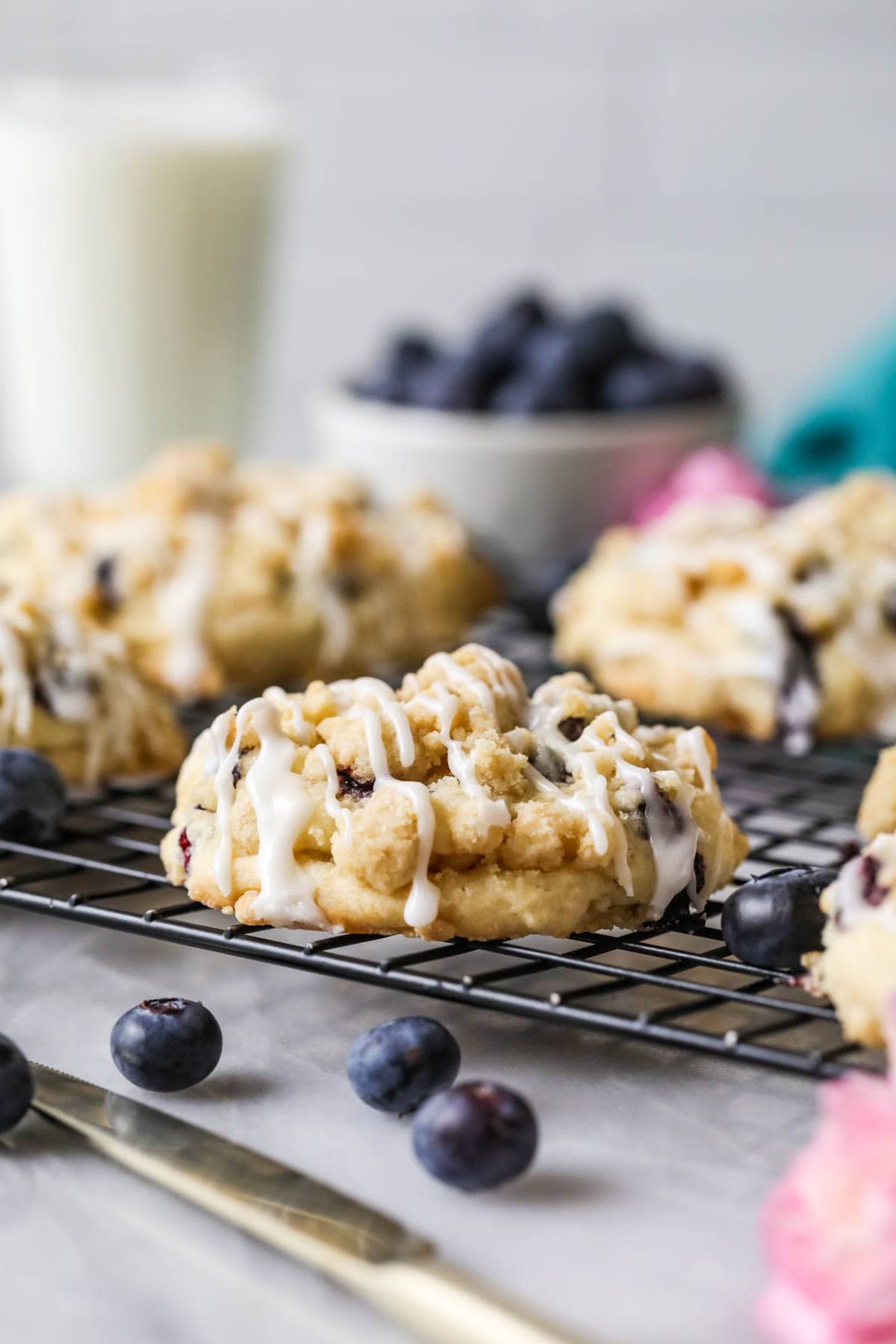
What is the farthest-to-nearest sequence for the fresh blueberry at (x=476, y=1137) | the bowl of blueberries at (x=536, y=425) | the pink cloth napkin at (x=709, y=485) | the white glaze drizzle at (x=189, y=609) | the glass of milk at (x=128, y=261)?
the glass of milk at (x=128, y=261) < the bowl of blueberries at (x=536, y=425) < the pink cloth napkin at (x=709, y=485) < the white glaze drizzle at (x=189, y=609) < the fresh blueberry at (x=476, y=1137)

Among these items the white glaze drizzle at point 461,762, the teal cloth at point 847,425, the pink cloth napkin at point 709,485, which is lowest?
the white glaze drizzle at point 461,762

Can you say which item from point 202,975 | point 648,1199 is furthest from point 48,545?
point 648,1199

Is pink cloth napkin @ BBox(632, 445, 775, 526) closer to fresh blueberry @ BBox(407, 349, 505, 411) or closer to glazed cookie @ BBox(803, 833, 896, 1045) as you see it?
fresh blueberry @ BBox(407, 349, 505, 411)

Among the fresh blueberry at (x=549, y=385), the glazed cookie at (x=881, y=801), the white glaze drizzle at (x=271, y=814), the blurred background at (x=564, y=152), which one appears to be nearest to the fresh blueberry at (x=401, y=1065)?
the white glaze drizzle at (x=271, y=814)

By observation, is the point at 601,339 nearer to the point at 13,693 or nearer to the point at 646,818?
the point at 13,693

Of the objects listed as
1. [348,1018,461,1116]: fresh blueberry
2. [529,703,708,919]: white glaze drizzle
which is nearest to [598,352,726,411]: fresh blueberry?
[529,703,708,919]: white glaze drizzle

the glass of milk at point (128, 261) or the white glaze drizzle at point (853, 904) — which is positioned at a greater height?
the glass of milk at point (128, 261)

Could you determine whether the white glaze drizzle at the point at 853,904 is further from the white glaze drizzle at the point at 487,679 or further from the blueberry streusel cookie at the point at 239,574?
the blueberry streusel cookie at the point at 239,574

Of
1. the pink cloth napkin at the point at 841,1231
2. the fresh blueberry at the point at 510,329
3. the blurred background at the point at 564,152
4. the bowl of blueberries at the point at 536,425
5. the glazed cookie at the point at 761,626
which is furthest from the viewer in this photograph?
the blurred background at the point at 564,152

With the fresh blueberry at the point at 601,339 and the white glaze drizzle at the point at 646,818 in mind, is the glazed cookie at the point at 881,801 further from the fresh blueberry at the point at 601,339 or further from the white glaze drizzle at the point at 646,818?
the fresh blueberry at the point at 601,339

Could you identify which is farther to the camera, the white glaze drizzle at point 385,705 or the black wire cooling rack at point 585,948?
the white glaze drizzle at point 385,705
